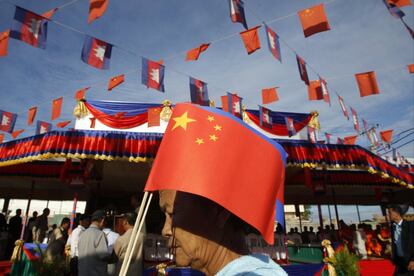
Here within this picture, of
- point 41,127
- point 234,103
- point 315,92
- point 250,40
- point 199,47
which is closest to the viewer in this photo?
point 250,40

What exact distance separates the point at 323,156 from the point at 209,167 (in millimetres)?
7255

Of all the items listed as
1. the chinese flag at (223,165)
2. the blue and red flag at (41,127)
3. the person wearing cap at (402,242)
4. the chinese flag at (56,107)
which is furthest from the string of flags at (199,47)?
the blue and red flag at (41,127)

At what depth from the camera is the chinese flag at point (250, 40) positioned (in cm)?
561

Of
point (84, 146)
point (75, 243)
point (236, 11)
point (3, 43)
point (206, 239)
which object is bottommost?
point (75, 243)

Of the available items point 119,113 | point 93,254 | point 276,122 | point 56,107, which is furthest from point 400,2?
point 56,107

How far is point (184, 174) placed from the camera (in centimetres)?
123

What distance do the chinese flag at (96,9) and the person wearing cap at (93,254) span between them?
331 cm

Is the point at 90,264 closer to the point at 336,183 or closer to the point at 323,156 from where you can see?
the point at 323,156

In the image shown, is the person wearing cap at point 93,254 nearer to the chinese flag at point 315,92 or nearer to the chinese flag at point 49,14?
the chinese flag at point 49,14

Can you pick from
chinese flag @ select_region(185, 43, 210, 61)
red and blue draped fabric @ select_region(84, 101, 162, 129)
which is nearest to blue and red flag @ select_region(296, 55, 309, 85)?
chinese flag @ select_region(185, 43, 210, 61)

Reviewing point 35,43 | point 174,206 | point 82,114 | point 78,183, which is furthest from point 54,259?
point 174,206

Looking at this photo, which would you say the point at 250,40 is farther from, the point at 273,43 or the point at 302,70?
the point at 302,70

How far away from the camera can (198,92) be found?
7.40m

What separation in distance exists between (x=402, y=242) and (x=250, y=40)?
14.5ft
